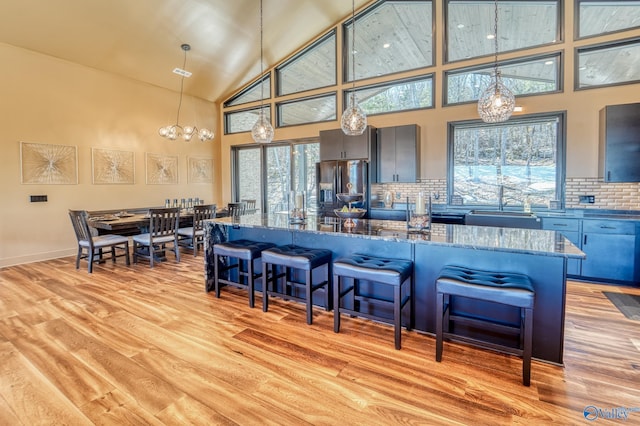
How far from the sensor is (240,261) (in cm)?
388

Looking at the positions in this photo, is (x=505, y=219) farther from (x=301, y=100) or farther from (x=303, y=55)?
(x=303, y=55)

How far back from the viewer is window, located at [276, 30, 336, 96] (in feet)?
22.6

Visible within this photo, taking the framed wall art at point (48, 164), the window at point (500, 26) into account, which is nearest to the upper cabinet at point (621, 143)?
the window at point (500, 26)

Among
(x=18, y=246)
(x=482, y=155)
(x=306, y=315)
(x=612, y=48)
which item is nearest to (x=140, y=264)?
(x=18, y=246)

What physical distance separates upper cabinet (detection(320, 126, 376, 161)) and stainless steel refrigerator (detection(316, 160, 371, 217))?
15 centimetres

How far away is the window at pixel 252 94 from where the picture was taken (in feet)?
25.5

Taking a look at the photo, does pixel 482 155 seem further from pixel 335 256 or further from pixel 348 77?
pixel 335 256

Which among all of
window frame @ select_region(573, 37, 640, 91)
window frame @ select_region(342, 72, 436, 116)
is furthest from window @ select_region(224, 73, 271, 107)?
window frame @ select_region(573, 37, 640, 91)

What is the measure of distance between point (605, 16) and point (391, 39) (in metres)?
3.17

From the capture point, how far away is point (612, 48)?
4594 millimetres

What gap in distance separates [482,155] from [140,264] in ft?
19.5

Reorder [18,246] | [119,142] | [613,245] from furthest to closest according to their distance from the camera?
[119,142] < [18,246] < [613,245]

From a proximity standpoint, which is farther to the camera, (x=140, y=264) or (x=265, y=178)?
(x=265, y=178)

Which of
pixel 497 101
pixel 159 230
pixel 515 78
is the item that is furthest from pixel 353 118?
pixel 159 230
